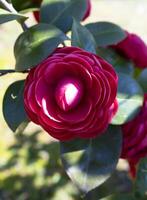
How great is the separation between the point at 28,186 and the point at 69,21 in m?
1.14

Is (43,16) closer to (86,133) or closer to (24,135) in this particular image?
(86,133)

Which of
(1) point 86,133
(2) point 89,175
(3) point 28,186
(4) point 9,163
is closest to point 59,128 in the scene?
(1) point 86,133

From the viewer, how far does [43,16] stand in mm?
1151

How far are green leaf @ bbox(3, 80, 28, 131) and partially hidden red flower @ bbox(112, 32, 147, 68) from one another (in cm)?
36

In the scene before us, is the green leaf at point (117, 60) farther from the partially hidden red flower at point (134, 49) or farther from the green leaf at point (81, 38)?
the green leaf at point (81, 38)

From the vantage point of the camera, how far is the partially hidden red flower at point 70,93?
813mm

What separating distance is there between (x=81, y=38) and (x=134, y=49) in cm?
34

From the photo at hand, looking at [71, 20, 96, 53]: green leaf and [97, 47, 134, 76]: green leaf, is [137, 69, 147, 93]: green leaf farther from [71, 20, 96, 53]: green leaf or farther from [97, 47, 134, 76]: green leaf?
[71, 20, 96, 53]: green leaf

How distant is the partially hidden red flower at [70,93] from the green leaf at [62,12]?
0.31m

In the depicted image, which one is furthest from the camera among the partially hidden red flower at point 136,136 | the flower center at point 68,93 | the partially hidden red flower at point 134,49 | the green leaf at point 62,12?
the partially hidden red flower at point 134,49

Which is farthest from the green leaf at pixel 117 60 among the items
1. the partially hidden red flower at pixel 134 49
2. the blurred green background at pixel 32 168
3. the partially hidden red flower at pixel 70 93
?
the blurred green background at pixel 32 168

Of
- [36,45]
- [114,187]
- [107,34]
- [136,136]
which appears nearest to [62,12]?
[107,34]

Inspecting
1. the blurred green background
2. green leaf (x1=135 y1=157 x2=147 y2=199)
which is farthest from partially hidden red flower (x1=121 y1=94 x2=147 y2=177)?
the blurred green background

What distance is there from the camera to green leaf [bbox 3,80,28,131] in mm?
992
